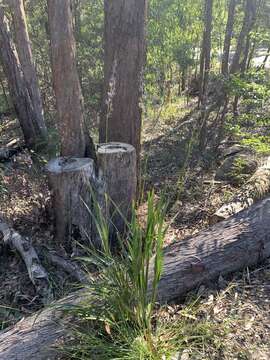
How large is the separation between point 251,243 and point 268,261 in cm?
22

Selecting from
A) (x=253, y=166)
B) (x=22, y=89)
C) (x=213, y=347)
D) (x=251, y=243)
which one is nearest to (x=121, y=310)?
(x=213, y=347)

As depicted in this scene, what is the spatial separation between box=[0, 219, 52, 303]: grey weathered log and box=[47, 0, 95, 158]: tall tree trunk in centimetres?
92

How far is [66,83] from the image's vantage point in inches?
124

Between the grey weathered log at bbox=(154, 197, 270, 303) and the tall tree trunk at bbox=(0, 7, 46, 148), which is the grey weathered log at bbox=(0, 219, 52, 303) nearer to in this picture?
the grey weathered log at bbox=(154, 197, 270, 303)

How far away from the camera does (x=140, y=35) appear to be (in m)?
3.50

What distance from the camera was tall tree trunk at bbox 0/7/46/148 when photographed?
582cm

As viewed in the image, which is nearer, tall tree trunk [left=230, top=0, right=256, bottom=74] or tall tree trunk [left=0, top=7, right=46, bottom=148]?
tall tree trunk [left=0, top=7, right=46, bottom=148]

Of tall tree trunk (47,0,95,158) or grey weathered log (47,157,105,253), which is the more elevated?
tall tree trunk (47,0,95,158)

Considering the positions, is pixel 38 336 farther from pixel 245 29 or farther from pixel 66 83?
pixel 245 29

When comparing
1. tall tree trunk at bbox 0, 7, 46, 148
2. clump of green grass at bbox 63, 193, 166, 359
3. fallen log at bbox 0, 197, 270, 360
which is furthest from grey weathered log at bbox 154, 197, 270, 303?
tall tree trunk at bbox 0, 7, 46, 148

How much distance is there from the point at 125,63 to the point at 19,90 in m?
3.26

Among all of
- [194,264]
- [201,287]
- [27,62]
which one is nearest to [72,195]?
[194,264]

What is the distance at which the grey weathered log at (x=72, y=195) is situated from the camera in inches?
120

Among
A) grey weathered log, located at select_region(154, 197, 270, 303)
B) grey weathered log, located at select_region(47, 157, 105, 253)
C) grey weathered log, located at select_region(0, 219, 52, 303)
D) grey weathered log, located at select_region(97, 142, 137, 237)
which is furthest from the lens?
grey weathered log, located at select_region(97, 142, 137, 237)
